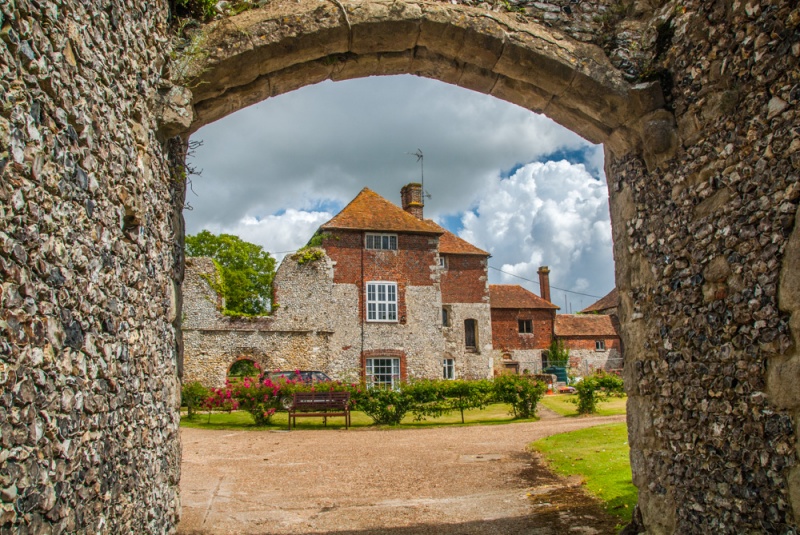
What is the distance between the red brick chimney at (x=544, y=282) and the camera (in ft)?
131

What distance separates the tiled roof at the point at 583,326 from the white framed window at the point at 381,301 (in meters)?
15.0

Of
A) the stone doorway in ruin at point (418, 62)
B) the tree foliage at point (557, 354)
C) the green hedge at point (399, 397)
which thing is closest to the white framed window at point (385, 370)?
the green hedge at point (399, 397)

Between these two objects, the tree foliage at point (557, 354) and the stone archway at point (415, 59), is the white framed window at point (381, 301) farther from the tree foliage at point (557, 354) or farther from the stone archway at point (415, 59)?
the stone archway at point (415, 59)

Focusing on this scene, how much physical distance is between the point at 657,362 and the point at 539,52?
2.64 metres

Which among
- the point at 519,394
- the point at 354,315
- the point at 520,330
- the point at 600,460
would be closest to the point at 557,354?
the point at 520,330

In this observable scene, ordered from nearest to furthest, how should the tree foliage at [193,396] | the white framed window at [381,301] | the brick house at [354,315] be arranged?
1. the tree foliage at [193,396]
2. the brick house at [354,315]
3. the white framed window at [381,301]

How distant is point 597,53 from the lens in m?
4.92

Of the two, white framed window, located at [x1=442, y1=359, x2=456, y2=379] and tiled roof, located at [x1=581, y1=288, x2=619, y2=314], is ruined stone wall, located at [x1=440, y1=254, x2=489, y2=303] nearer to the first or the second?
white framed window, located at [x1=442, y1=359, x2=456, y2=379]

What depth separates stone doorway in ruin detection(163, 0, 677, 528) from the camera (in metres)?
4.55

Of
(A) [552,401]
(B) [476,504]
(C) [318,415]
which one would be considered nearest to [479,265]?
(A) [552,401]

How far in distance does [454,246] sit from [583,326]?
12699mm

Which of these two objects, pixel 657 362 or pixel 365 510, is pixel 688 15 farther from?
pixel 365 510

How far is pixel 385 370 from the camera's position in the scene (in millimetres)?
25172

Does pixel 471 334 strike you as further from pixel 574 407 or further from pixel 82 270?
pixel 82 270
